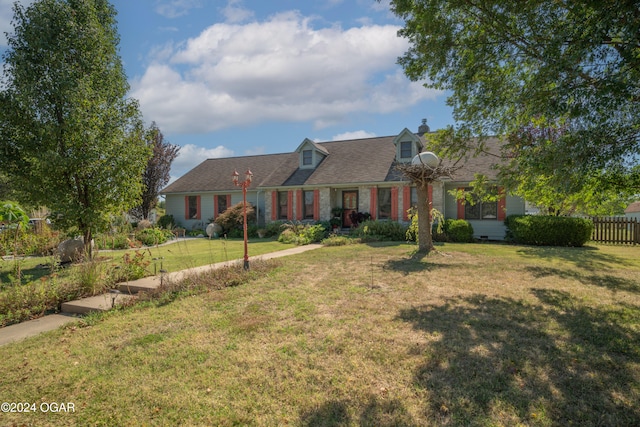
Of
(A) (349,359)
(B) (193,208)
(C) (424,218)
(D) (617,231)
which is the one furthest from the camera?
(B) (193,208)

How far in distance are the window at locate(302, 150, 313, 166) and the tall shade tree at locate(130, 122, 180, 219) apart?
A: 11280mm

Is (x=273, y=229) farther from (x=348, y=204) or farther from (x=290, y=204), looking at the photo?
(x=348, y=204)

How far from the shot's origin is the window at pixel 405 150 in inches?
709

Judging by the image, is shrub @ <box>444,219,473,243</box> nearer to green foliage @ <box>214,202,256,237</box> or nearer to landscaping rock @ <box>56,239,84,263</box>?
green foliage @ <box>214,202,256,237</box>

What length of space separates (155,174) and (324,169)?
44.2 feet

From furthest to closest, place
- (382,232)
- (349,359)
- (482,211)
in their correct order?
(482,211)
(382,232)
(349,359)

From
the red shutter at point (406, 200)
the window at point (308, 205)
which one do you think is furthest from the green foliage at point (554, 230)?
the window at point (308, 205)

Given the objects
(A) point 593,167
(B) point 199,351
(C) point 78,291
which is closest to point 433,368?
(B) point 199,351

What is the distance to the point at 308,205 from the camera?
19.9 m

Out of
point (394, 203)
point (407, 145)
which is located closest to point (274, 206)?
point (394, 203)

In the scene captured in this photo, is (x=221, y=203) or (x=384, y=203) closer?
(x=384, y=203)

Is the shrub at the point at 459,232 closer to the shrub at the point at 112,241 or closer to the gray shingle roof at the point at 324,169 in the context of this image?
the gray shingle roof at the point at 324,169

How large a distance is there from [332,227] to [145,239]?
914 cm

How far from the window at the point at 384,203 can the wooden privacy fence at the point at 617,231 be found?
8931mm
